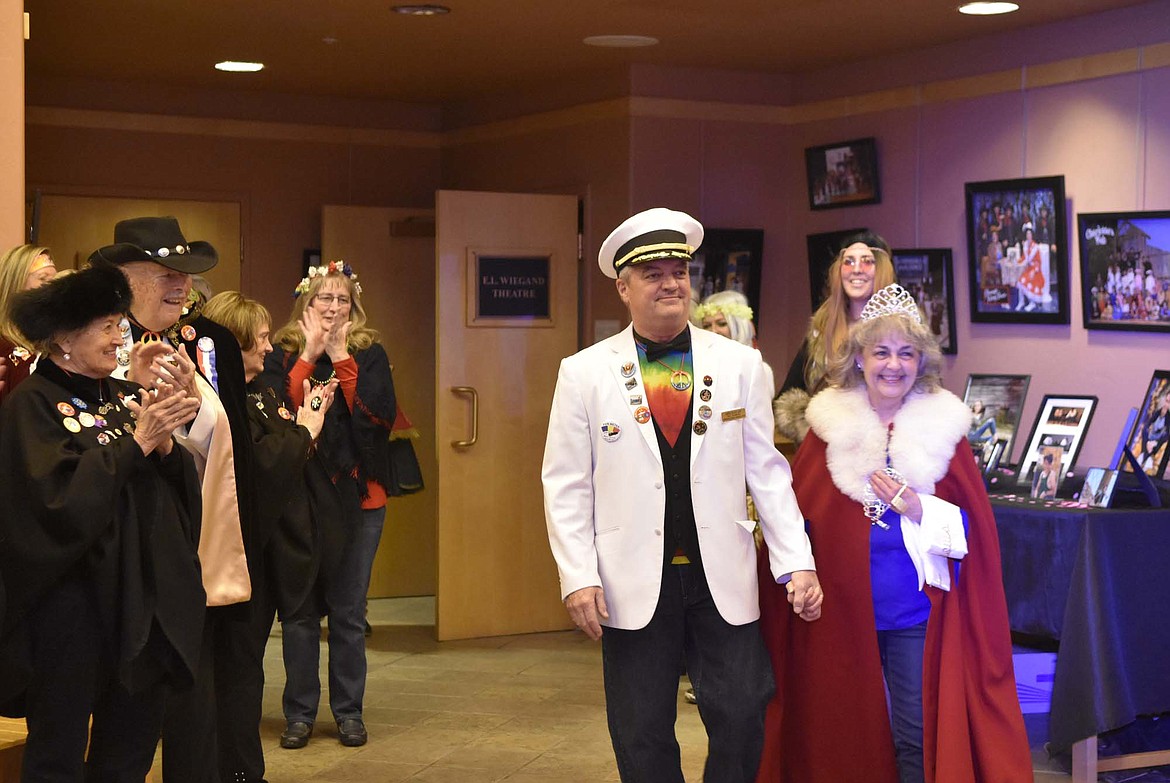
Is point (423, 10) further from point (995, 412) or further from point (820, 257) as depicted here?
point (995, 412)

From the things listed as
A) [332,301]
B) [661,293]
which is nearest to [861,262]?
[661,293]

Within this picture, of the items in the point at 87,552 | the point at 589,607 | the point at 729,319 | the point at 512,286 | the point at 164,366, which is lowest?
the point at 589,607

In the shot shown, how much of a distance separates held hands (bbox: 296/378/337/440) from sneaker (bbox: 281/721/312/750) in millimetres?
1257

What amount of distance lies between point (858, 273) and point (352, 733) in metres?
2.38

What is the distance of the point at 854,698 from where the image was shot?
3586 mm

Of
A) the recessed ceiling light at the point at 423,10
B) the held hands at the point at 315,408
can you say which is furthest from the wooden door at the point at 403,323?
the held hands at the point at 315,408

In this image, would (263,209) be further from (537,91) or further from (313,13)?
(313,13)

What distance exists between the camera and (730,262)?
715cm

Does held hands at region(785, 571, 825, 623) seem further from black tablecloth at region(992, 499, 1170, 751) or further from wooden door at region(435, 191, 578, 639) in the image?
wooden door at region(435, 191, 578, 639)

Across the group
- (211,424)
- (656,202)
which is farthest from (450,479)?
(211,424)

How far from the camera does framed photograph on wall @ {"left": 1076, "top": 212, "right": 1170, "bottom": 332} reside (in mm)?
5441

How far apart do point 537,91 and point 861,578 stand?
4.64m

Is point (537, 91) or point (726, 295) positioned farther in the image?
point (537, 91)

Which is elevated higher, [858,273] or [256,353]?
[858,273]
